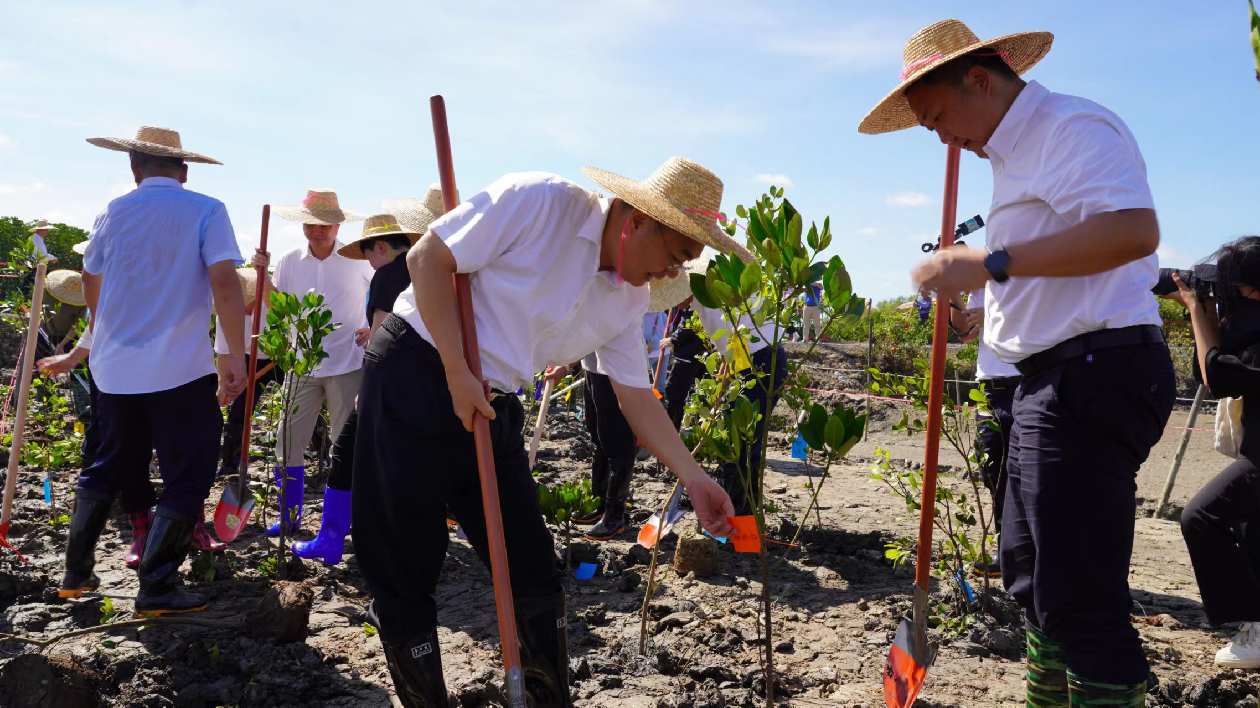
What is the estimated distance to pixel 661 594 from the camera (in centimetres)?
412

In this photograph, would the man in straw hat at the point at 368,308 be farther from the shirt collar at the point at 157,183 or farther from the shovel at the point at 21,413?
Answer: the shovel at the point at 21,413

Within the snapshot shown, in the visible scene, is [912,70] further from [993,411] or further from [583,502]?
[583,502]

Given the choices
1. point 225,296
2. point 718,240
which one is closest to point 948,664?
point 718,240

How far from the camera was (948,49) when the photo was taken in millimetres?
2086

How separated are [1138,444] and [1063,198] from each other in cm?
59

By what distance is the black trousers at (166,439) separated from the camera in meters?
3.59

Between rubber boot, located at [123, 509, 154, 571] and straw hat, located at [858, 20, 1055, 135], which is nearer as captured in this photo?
straw hat, located at [858, 20, 1055, 135]

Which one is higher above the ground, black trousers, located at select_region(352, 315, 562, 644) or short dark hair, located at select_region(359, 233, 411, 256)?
short dark hair, located at select_region(359, 233, 411, 256)

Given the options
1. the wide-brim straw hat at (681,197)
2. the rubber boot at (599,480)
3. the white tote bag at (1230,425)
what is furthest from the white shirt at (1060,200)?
the rubber boot at (599,480)

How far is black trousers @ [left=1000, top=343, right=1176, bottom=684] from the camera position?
1.90m

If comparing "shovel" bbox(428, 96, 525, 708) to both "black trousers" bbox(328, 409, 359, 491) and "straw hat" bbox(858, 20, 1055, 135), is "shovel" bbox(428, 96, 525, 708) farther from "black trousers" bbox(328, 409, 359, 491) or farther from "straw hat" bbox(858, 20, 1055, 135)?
"black trousers" bbox(328, 409, 359, 491)

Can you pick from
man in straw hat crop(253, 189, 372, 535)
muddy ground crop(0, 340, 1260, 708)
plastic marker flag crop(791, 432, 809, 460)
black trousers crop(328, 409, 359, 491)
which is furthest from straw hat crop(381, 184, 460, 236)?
plastic marker flag crop(791, 432, 809, 460)

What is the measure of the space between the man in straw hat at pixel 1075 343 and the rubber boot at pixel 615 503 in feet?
10.6

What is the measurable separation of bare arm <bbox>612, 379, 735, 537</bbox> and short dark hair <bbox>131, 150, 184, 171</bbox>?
2.58m
